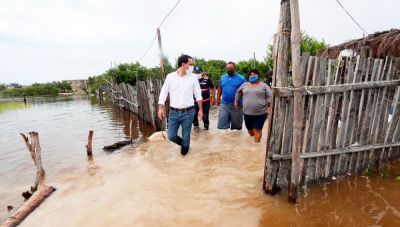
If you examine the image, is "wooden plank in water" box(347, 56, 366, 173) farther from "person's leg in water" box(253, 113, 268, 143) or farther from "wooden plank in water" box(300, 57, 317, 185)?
"person's leg in water" box(253, 113, 268, 143)

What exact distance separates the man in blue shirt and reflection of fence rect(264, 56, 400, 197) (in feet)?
10.6

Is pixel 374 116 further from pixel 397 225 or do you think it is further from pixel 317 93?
pixel 397 225

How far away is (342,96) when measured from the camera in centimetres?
376

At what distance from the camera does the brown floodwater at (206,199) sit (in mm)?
3254

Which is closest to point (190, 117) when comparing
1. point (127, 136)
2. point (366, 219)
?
point (366, 219)

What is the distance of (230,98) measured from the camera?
6.97 metres

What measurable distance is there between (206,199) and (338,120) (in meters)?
2.03

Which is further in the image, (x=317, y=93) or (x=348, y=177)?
(x=348, y=177)

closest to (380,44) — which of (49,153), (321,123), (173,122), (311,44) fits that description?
(321,123)

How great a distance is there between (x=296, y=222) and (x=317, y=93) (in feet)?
5.00

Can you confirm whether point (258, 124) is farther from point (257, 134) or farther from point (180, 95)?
point (180, 95)

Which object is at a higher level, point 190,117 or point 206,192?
point 190,117

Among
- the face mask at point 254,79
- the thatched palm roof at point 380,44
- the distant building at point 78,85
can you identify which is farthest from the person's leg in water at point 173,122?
the distant building at point 78,85

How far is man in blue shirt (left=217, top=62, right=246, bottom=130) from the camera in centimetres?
687
